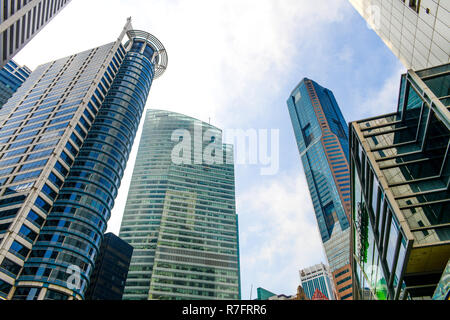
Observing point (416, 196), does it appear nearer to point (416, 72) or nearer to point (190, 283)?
point (416, 72)

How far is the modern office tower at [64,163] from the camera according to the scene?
2147 inches

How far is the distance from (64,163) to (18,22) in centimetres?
3456

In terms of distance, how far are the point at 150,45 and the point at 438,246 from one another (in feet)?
413

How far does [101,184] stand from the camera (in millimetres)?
70688

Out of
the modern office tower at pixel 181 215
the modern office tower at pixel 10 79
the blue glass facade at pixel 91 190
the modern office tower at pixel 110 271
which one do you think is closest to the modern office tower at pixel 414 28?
the blue glass facade at pixel 91 190

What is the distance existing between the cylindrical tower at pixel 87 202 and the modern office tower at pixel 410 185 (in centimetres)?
5511

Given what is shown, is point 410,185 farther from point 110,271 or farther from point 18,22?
point 110,271

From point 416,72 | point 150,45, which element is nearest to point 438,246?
point 416,72

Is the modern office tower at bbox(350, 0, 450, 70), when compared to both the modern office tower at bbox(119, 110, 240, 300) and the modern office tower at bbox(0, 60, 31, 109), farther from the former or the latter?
the modern office tower at bbox(0, 60, 31, 109)

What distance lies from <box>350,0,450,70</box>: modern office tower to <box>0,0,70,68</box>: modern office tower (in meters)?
48.4

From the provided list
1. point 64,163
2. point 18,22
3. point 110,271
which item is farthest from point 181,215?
point 18,22

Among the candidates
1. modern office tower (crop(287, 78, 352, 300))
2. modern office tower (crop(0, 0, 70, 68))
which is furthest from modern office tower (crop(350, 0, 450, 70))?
modern office tower (crop(287, 78, 352, 300))

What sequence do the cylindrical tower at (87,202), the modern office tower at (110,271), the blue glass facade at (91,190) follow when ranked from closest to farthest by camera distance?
the cylindrical tower at (87,202) → the blue glass facade at (91,190) → the modern office tower at (110,271)

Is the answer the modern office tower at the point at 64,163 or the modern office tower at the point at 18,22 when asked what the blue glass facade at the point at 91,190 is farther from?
the modern office tower at the point at 18,22
